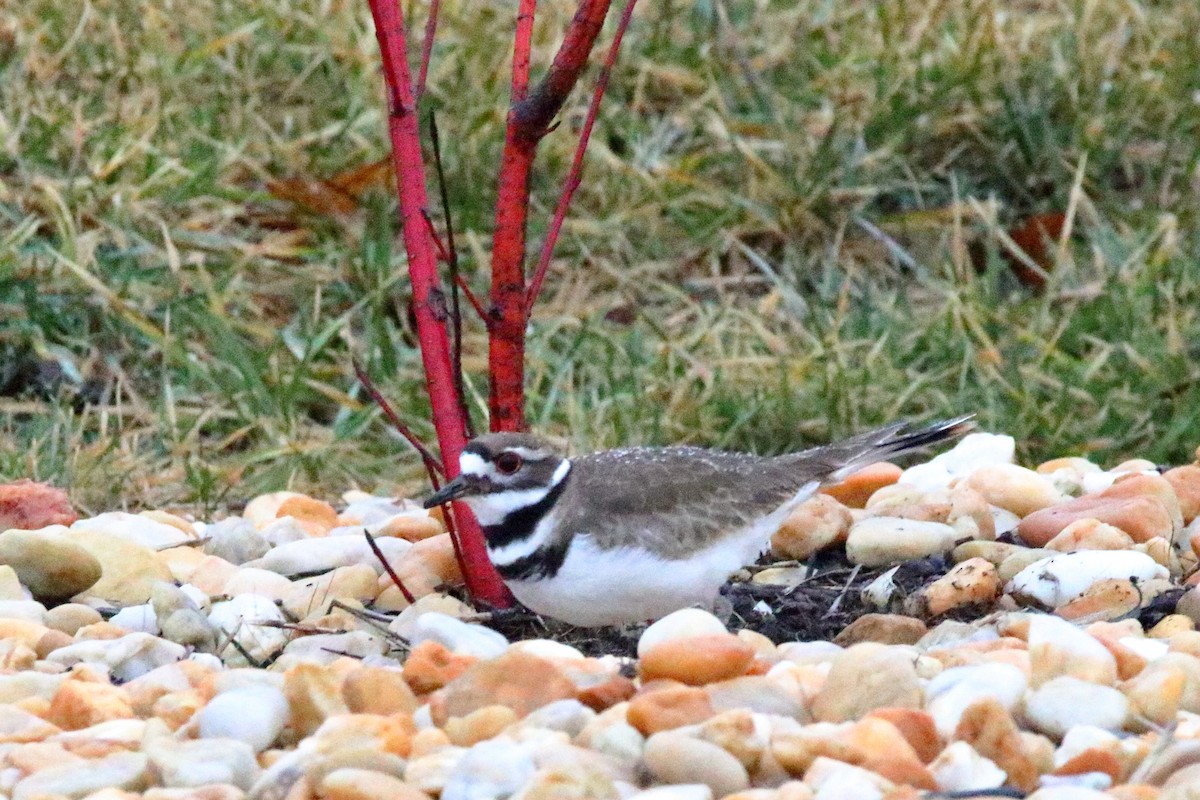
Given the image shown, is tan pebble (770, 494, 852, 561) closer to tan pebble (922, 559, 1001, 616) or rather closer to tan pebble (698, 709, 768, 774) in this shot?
tan pebble (922, 559, 1001, 616)

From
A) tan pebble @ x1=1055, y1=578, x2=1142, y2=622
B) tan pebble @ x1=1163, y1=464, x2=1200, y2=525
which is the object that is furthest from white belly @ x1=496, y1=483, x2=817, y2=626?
tan pebble @ x1=1163, y1=464, x2=1200, y2=525

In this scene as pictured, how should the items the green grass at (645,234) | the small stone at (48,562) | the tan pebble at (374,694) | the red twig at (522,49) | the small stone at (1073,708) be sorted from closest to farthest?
the small stone at (1073,708)
the tan pebble at (374,694)
the red twig at (522,49)
the small stone at (48,562)
the green grass at (645,234)

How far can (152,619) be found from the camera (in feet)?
11.0

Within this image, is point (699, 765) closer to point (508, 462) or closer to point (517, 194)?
point (508, 462)

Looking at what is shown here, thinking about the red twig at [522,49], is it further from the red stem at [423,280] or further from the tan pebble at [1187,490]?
the tan pebble at [1187,490]

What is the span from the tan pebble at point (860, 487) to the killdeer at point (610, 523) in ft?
2.37

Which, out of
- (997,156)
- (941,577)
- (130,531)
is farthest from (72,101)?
(941,577)

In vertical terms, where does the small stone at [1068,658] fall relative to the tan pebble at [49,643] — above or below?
above

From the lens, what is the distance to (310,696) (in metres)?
2.62

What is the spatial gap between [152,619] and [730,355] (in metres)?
2.58

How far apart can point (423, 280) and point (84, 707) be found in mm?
1029

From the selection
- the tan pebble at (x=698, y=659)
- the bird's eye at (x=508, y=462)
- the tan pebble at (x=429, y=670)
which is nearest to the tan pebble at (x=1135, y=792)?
the tan pebble at (x=698, y=659)

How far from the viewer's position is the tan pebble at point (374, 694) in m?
2.63

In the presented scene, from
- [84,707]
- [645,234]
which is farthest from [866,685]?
[645,234]
